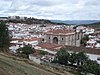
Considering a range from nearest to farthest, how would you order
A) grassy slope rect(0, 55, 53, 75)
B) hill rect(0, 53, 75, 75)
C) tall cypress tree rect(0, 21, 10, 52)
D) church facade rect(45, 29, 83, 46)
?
grassy slope rect(0, 55, 53, 75) → hill rect(0, 53, 75, 75) → tall cypress tree rect(0, 21, 10, 52) → church facade rect(45, 29, 83, 46)

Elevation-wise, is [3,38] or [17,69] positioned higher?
[3,38]

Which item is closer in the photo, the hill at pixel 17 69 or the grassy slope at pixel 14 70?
the grassy slope at pixel 14 70

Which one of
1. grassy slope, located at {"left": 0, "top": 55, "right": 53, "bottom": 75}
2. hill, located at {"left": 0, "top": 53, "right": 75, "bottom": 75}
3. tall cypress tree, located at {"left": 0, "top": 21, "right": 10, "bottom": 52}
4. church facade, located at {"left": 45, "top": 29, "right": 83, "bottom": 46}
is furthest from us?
church facade, located at {"left": 45, "top": 29, "right": 83, "bottom": 46}

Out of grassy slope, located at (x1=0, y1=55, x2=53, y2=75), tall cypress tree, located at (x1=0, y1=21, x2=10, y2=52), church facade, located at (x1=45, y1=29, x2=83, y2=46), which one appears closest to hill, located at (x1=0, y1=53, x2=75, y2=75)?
grassy slope, located at (x1=0, y1=55, x2=53, y2=75)

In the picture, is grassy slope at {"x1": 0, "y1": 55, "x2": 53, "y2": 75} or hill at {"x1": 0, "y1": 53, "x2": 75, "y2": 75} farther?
hill at {"x1": 0, "y1": 53, "x2": 75, "y2": 75}

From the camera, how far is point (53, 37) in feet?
202

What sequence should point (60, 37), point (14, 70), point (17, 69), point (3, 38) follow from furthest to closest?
point (60, 37) → point (3, 38) → point (17, 69) → point (14, 70)

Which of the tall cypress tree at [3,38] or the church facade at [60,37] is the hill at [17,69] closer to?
the tall cypress tree at [3,38]

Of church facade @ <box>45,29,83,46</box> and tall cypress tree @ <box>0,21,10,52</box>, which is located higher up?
tall cypress tree @ <box>0,21,10,52</box>

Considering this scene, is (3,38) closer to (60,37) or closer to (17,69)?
(17,69)

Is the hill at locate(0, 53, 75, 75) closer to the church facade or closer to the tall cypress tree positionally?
the tall cypress tree

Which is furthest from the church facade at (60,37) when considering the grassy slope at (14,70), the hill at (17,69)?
the grassy slope at (14,70)

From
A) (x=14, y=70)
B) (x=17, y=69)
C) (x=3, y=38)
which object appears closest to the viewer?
(x=14, y=70)

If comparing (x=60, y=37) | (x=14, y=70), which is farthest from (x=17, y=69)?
(x=60, y=37)
